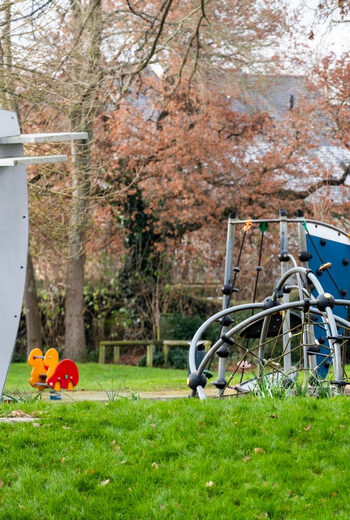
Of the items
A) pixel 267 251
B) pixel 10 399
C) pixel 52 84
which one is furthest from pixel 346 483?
pixel 267 251

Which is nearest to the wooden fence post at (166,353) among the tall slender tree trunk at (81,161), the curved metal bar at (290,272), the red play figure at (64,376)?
the tall slender tree trunk at (81,161)

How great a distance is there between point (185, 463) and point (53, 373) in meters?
4.51

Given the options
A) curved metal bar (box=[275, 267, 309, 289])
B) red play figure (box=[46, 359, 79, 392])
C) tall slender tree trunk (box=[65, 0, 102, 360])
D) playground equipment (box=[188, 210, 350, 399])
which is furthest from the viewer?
tall slender tree trunk (box=[65, 0, 102, 360])

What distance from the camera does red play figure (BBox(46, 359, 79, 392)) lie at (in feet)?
31.9

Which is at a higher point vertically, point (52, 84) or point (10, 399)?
point (52, 84)

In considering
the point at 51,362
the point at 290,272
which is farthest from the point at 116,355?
the point at 290,272

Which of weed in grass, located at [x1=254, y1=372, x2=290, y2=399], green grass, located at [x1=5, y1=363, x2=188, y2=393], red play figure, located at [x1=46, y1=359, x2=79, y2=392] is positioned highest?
weed in grass, located at [x1=254, y1=372, x2=290, y2=399]

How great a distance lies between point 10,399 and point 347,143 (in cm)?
1356

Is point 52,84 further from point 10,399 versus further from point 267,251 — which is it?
point 267,251

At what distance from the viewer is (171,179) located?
19.8 m

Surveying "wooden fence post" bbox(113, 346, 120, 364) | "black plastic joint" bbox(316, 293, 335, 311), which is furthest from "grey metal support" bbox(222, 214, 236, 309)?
"wooden fence post" bbox(113, 346, 120, 364)

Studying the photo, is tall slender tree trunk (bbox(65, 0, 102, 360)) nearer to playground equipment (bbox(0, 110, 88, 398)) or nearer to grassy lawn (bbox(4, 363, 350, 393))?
grassy lawn (bbox(4, 363, 350, 393))

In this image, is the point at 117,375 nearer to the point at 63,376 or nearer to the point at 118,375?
the point at 118,375

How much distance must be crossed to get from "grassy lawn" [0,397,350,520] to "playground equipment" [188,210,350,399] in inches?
23.2
